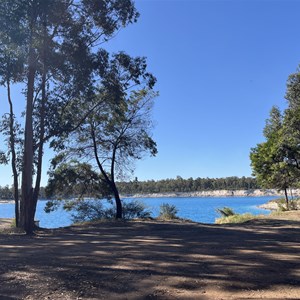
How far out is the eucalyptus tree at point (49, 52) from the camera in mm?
15016

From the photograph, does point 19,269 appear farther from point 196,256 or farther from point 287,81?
point 287,81

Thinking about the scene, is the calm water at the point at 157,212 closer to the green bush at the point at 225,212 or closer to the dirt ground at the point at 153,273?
the green bush at the point at 225,212

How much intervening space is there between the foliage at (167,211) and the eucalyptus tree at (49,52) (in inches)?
377

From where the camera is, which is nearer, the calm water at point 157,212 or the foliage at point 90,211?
the foliage at point 90,211

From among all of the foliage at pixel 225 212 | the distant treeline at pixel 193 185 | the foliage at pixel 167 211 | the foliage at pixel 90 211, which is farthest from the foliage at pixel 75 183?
the distant treeline at pixel 193 185

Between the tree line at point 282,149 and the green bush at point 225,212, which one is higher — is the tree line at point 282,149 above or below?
above

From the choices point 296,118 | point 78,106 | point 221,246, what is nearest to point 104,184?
point 78,106

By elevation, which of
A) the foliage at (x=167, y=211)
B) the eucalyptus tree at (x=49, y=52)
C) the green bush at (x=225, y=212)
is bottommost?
the green bush at (x=225, y=212)

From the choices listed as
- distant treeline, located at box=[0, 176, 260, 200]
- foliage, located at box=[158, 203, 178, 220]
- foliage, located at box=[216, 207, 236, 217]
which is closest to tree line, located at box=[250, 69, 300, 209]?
foliage, located at box=[216, 207, 236, 217]

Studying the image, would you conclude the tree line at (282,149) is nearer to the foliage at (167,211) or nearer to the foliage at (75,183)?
the foliage at (167,211)

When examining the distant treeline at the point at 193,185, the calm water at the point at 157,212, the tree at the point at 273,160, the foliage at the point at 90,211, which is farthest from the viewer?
the distant treeline at the point at 193,185

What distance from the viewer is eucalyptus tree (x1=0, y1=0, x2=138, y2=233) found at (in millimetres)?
15016

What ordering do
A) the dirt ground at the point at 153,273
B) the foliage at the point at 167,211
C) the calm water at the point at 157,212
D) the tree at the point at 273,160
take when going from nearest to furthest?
1. the dirt ground at the point at 153,273
2. the foliage at the point at 167,211
3. the calm water at the point at 157,212
4. the tree at the point at 273,160

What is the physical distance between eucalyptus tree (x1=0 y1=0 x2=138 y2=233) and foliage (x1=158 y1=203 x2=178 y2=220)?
377 inches
